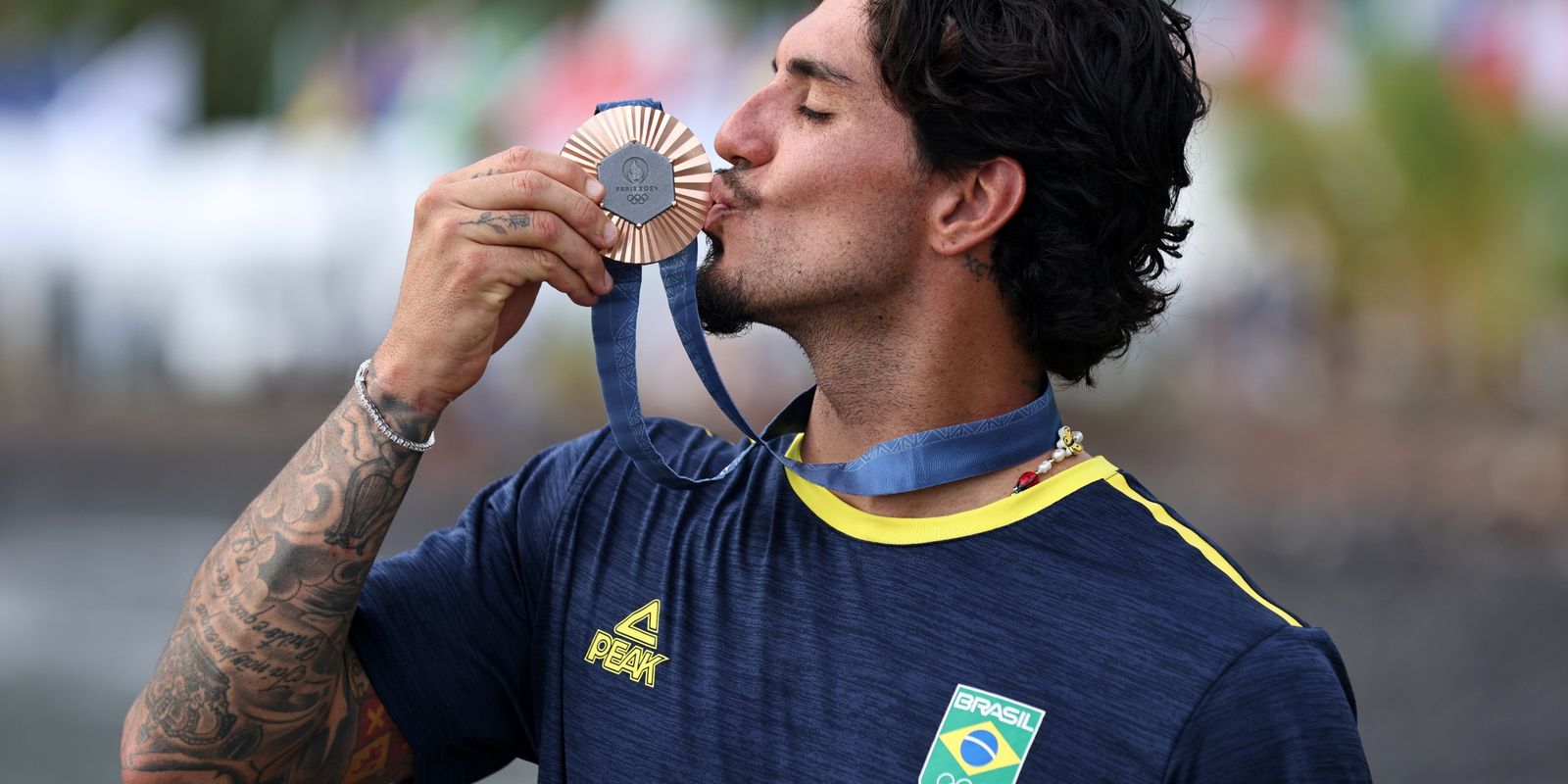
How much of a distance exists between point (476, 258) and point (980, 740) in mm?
989

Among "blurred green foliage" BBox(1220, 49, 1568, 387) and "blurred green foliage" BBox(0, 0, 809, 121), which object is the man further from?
"blurred green foliage" BBox(0, 0, 809, 121)

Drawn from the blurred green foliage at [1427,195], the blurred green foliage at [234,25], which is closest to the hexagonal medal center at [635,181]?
the blurred green foliage at [1427,195]

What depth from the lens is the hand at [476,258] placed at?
2209mm

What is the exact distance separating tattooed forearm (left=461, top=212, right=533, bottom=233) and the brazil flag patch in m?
0.92

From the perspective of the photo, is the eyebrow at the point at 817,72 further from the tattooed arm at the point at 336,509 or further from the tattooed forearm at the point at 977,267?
the tattooed arm at the point at 336,509

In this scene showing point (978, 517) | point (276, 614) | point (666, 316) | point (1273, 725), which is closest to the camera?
point (1273, 725)

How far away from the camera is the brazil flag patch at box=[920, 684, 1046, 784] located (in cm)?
209

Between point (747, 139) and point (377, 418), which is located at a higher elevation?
point (747, 139)

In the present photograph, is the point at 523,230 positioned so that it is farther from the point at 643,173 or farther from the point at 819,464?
the point at 819,464

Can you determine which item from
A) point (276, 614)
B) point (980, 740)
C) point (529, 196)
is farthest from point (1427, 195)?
point (276, 614)

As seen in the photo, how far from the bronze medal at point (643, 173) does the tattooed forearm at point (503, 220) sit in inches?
6.7

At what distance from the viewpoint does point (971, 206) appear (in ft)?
8.48

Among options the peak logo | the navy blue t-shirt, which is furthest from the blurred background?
the peak logo

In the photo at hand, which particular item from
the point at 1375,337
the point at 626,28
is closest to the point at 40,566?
the point at 626,28
